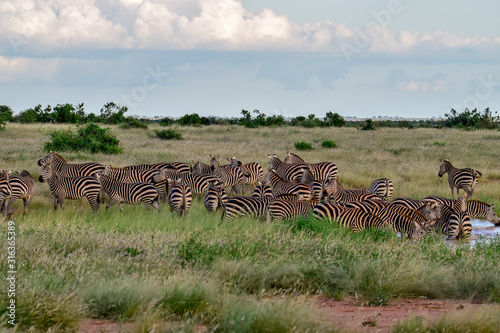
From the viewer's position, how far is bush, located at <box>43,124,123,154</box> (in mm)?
27422

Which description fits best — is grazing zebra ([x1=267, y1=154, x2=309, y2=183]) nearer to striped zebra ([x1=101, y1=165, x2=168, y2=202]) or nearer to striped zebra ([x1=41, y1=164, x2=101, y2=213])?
striped zebra ([x1=101, y1=165, x2=168, y2=202])

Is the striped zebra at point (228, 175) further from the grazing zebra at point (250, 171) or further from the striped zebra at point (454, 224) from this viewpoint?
the striped zebra at point (454, 224)

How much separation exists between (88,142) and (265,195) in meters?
15.6

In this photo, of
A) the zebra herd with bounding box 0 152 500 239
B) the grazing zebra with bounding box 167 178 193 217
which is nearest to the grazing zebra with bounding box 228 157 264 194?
the zebra herd with bounding box 0 152 500 239

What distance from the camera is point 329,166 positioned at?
20.1m

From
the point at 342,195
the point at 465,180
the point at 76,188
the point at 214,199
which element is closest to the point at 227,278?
the point at 214,199

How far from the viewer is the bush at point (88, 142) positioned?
90.0 ft

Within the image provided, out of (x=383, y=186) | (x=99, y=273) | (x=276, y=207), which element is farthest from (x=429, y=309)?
(x=383, y=186)

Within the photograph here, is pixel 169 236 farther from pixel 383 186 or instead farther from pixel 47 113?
pixel 47 113

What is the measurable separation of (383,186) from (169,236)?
9.81 metres

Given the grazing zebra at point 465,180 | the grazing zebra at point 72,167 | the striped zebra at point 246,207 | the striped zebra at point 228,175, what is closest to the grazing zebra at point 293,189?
the striped zebra at point 228,175

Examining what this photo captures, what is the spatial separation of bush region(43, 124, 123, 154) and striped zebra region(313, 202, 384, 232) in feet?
56.3

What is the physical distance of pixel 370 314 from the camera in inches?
255

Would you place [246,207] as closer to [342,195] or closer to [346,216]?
[346,216]
